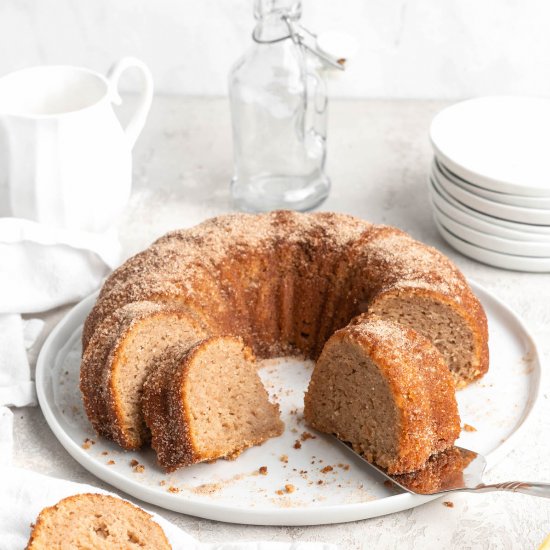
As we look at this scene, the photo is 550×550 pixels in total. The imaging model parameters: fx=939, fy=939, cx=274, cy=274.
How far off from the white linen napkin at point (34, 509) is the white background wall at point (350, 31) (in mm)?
2556

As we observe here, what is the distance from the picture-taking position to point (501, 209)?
3.07 meters

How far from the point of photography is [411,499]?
218 cm

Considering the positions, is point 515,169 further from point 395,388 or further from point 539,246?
point 395,388

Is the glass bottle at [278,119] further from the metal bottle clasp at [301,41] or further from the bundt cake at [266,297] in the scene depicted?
the bundt cake at [266,297]

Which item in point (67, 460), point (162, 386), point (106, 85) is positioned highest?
point (106, 85)

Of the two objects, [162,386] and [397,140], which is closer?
[162,386]

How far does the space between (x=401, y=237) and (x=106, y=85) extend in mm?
1084

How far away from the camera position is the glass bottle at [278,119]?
331 cm

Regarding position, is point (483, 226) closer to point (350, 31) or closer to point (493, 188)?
point (493, 188)

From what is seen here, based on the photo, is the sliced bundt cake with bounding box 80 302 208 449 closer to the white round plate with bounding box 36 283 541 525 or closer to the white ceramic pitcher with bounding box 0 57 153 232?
the white round plate with bounding box 36 283 541 525

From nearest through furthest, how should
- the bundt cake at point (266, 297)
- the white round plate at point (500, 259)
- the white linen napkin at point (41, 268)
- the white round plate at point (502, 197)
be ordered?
the bundt cake at point (266, 297), the white linen napkin at point (41, 268), the white round plate at point (502, 197), the white round plate at point (500, 259)

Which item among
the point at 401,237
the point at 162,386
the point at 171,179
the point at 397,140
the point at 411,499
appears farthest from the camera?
the point at 397,140

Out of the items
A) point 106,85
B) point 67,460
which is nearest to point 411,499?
point 67,460

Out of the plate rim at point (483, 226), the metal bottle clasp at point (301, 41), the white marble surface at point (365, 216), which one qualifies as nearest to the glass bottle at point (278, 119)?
the metal bottle clasp at point (301, 41)
